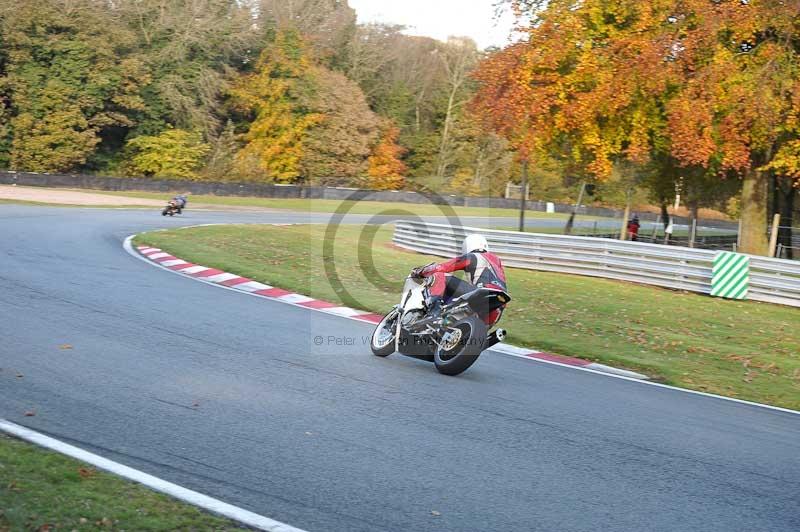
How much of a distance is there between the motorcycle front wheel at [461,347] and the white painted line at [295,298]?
5552 millimetres

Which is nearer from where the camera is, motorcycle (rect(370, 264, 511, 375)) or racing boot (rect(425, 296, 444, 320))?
motorcycle (rect(370, 264, 511, 375))

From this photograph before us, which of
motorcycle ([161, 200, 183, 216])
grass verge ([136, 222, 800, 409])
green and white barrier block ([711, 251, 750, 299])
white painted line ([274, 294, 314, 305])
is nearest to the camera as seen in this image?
grass verge ([136, 222, 800, 409])

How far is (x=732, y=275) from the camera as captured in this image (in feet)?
64.1

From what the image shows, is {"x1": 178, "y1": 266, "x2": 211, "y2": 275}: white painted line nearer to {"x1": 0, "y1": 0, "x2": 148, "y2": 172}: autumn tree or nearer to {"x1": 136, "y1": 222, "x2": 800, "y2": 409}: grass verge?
{"x1": 136, "y1": 222, "x2": 800, "y2": 409}: grass verge

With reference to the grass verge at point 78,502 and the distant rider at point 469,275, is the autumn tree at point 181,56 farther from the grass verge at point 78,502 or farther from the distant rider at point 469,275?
the grass verge at point 78,502

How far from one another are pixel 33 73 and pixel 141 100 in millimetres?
7571

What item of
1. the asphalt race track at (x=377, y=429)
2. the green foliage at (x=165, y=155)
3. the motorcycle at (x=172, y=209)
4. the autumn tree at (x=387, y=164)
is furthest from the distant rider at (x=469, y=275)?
the autumn tree at (x=387, y=164)

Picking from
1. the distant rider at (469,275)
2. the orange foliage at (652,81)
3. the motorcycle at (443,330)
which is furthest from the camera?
the orange foliage at (652,81)

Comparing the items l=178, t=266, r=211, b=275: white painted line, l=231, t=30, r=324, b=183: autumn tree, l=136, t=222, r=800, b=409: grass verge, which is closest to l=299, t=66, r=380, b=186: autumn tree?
l=231, t=30, r=324, b=183: autumn tree

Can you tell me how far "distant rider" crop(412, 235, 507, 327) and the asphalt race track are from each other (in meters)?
0.76

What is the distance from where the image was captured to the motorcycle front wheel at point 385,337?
34.2 ft

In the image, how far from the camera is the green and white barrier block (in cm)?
1948

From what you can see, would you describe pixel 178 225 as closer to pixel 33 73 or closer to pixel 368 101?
pixel 33 73

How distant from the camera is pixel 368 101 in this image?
81438 mm
